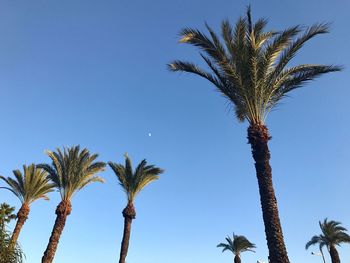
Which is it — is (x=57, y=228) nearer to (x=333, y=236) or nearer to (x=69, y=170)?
(x=69, y=170)

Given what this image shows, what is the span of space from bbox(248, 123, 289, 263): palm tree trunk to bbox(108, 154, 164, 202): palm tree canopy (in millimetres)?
19116

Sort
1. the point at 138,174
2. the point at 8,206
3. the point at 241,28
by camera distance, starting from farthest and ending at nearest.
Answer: the point at 8,206
the point at 138,174
the point at 241,28

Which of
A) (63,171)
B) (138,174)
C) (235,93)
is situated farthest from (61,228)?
(235,93)

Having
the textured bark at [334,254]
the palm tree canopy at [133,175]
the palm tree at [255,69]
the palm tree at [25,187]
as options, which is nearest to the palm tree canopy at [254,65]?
the palm tree at [255,69]

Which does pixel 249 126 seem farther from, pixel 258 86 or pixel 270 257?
pixel 270 257

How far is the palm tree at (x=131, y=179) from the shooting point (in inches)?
1321

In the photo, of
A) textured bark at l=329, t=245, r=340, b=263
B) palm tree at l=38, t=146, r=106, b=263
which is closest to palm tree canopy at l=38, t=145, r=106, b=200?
palm tree at l=38, t=146, r=106, b=263

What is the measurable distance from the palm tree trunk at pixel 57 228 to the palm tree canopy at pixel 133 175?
5137 millimetres

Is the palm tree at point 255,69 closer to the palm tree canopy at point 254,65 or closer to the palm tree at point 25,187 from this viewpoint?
the palm tree canopy at point 254,65

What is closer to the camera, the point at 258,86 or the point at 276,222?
the point at 276,222

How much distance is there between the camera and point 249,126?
55.1ft

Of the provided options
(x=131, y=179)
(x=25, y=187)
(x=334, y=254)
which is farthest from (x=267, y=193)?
(x=334, y=254)

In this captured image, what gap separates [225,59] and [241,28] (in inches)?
59.9

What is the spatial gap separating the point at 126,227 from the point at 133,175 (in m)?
4.57
